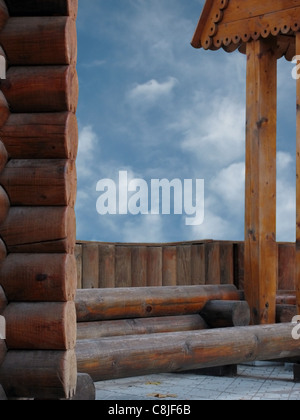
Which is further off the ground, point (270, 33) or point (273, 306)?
point (270, 33)

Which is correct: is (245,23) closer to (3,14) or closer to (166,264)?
(166,264)

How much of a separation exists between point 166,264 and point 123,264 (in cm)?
59

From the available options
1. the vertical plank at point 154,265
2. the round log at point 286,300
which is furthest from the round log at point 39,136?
the vertical plank at point 154,265

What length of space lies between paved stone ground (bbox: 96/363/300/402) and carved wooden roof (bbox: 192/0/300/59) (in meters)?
3.61

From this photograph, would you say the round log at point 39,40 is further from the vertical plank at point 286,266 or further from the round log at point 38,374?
the vertical plank at point 286,266

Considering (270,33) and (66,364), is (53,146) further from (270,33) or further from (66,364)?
(270,33)

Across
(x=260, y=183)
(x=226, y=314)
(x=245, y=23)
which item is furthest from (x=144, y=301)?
(x=245, y=23)

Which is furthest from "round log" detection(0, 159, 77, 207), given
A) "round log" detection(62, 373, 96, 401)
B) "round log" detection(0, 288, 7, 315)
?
"round log" detection(62, 373, 96, 401)

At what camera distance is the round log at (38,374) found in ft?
14.0

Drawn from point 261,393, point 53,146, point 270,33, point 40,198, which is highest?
point 270,33

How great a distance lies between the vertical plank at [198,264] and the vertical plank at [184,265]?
2.2 inches
